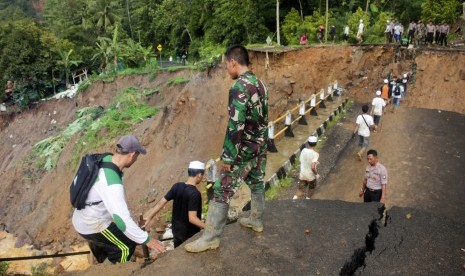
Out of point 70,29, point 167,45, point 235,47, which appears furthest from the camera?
point 167,45

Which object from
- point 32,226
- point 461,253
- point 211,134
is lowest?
point 32,226

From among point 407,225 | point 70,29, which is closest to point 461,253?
point 407,225

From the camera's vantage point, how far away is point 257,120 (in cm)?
362

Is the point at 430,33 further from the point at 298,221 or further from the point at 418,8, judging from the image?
the point at 298,221

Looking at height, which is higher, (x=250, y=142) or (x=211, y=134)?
(x=250, y=142)

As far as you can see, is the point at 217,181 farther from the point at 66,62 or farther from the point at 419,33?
the point at 66,62

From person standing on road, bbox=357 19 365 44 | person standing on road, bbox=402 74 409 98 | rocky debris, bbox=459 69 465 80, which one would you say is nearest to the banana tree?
person standing on road, bbox=357 19 365 44

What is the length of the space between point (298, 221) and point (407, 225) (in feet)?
4.50

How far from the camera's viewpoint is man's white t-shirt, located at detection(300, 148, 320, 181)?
7.33 metres

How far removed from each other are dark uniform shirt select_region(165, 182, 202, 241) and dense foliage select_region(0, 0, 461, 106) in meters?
22.7

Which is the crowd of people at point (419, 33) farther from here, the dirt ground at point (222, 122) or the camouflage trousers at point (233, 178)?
the camouflage trousers at point (233, 178)

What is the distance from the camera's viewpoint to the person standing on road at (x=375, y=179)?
21.5ft

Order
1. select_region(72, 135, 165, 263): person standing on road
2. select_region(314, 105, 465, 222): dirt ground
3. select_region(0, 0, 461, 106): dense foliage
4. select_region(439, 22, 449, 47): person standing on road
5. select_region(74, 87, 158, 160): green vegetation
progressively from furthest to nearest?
select_region(0, 0, 461, 106): dense foliage → select_region(439, 22, 449, 47): person standing on road → select_region(74, 87, 158, 160): green vegetation → select_region(314, 105, 465, 222): dirt ground → select_region(72, 135, 165, 263): person standing on road

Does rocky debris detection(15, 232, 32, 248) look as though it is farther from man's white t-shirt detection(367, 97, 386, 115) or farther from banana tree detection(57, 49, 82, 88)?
banana tree detection(57, 49, 82, 88)
